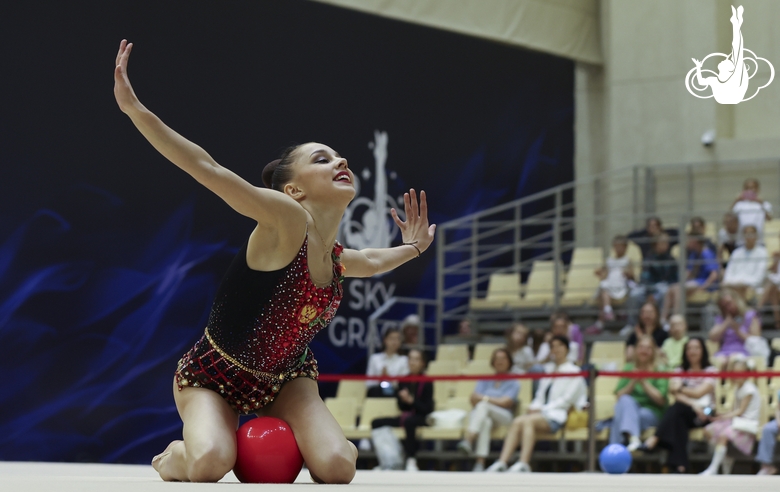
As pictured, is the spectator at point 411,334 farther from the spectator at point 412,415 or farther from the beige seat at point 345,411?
the spectator at point 412,415

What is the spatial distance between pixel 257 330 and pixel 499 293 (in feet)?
29.2

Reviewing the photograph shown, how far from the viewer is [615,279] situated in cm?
1202

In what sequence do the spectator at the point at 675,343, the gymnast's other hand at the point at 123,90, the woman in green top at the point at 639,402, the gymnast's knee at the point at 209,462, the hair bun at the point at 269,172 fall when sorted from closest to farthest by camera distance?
the gymnast's other hand at the point at 123,90
the gymnast's knee at the point at 209,462
the hair bun at the point at 269,172
the woman in green top at the point at 639,402
the spectator at the point at 675,343

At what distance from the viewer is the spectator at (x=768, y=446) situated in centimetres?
834

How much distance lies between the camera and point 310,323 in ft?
13.9

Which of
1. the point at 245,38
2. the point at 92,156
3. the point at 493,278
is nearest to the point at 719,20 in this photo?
the point at 493,278

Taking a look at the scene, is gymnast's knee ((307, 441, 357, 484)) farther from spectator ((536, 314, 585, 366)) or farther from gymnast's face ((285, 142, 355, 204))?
spectator ((536, 314, 585, 366))

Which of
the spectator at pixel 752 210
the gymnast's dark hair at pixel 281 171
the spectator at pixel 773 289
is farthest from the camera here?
the spectator at pixel 752 210

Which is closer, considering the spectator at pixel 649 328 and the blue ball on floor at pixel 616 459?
the blue ball on floor at pixel 616 459

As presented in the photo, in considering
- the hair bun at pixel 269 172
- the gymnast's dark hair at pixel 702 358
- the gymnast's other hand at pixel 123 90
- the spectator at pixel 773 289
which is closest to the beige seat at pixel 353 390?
the gymnast's dark hair at pixel 702 358

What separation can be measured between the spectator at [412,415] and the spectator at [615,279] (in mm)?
2672

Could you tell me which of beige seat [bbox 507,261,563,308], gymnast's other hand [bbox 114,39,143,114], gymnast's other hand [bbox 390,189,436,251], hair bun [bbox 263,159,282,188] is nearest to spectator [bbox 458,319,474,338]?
beige seat [bbox 507,261,563,308]

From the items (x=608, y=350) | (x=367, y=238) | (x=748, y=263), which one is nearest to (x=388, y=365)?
(x=608, y=350)

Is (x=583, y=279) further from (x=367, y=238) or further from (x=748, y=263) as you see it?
(x=367, y=238)
